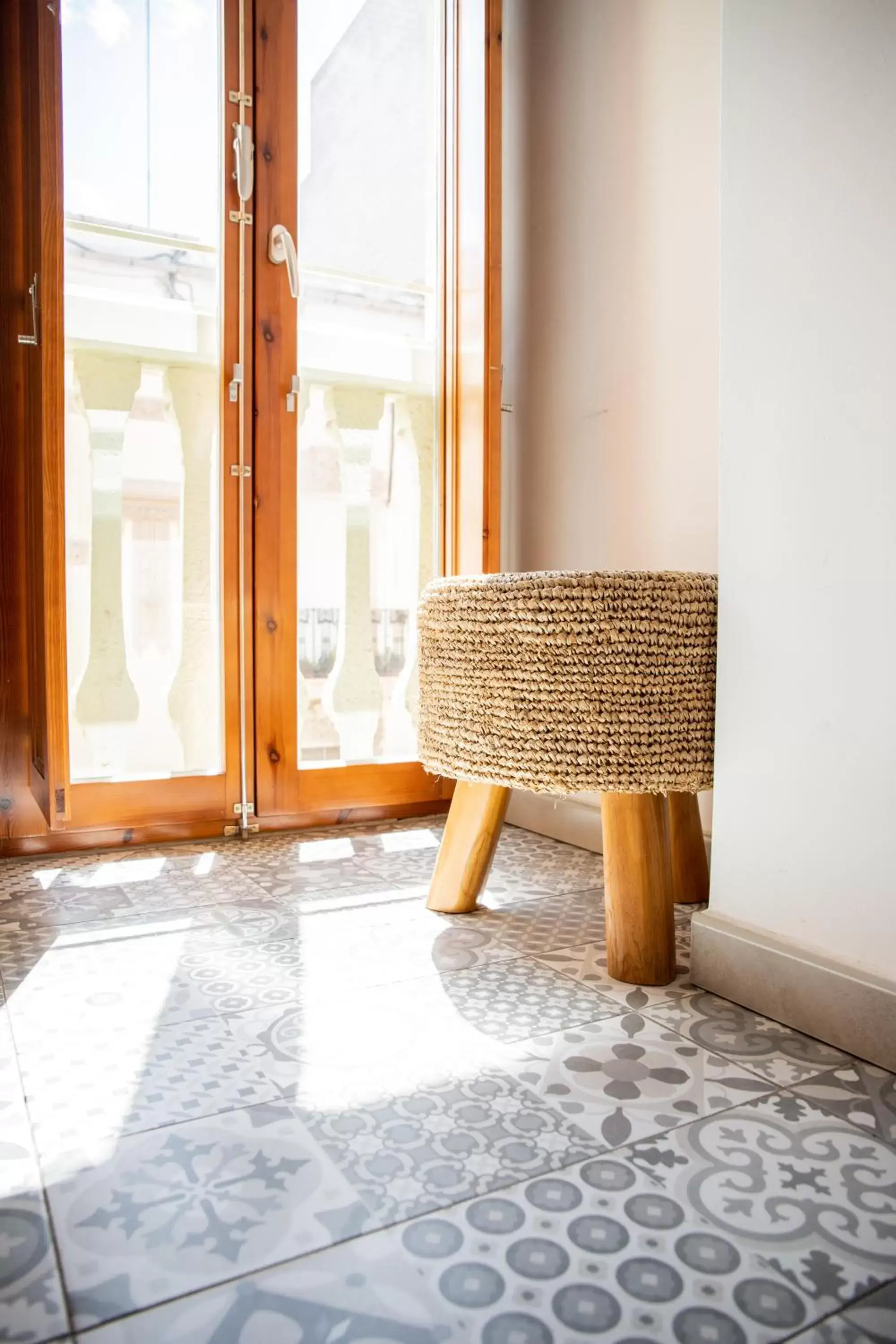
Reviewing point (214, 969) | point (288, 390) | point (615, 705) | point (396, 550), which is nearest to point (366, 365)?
point (288, 390)

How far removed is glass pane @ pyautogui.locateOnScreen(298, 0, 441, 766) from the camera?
195 cm

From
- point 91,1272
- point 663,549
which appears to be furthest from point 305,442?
point 91,1272

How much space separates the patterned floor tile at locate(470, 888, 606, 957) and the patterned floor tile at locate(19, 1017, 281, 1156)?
45 cm

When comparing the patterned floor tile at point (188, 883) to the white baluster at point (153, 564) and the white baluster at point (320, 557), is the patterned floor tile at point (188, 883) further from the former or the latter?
the white baluster at point (320, 557)

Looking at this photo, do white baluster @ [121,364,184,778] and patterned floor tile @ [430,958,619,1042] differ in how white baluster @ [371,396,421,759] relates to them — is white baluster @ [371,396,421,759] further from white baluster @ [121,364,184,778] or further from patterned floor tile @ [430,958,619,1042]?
patterned floor tile @ [430,958,619,1042]

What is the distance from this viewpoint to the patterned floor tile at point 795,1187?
633 millimetres

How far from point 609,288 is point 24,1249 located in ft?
5.59

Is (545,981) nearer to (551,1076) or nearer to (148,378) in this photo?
(551,1076)

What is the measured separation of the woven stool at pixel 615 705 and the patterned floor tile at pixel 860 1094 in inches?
10.5

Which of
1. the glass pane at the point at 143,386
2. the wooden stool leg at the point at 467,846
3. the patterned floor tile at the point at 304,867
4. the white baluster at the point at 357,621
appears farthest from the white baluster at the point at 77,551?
the wooden stool leg at the point at 467,846

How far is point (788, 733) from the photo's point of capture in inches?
41.0

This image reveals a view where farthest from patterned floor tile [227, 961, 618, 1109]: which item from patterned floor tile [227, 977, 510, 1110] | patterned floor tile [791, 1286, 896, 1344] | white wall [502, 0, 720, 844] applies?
white wall [502, 0, 720, 844]

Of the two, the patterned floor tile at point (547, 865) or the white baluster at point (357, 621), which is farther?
the white baluster at point (357, 621)

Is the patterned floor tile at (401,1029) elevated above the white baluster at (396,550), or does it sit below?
below
